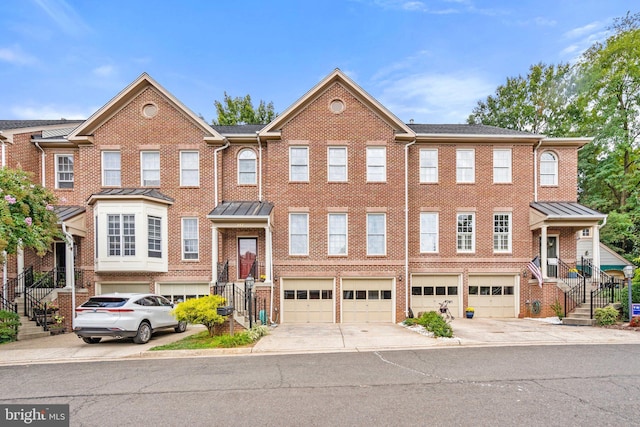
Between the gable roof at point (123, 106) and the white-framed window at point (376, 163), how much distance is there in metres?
6.79

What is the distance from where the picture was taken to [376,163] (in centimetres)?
1570

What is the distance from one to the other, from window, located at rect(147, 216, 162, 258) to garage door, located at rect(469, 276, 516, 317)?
14.5 metres

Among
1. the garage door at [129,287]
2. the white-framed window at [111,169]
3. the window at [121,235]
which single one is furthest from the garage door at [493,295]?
the white-framed window at [111,169]

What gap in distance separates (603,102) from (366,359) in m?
26.5

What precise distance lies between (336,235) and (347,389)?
9256 mm

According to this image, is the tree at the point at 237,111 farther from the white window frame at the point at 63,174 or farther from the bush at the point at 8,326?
the bush at the point at 8,326

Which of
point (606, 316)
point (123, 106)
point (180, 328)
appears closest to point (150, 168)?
point (123, 106)

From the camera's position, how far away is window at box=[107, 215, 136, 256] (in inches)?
574

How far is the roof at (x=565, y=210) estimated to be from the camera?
1497 cm

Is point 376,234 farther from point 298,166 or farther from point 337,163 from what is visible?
point 298,166

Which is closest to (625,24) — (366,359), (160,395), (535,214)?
(535,214)

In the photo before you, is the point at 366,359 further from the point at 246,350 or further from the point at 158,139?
the point at 158,139

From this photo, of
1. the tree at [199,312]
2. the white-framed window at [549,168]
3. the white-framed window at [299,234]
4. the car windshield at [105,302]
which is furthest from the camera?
the white-framed window at [549,168]

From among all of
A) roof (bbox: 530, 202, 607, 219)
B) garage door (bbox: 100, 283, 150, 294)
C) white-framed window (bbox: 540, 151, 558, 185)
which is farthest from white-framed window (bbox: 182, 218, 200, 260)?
white-framed window (bbox: 540, 151, 558, 185)
